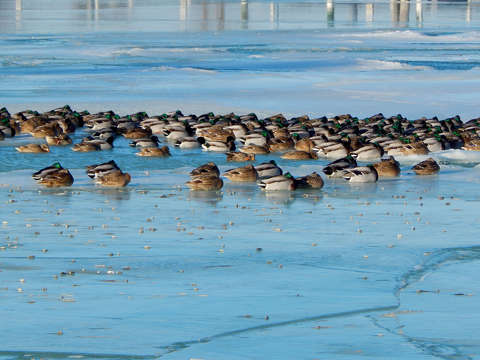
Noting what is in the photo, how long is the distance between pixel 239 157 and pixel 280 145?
1669 mm

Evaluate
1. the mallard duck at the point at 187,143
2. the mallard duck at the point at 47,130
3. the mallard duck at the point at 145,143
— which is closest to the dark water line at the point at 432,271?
the mallard duck at the point at 145,143

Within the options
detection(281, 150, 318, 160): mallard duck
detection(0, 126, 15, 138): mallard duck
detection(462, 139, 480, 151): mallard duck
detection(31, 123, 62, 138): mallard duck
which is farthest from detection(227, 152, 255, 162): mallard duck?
detection(0, 126, 15, 138): mallard duck

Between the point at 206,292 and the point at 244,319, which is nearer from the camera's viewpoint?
the point at 244,319

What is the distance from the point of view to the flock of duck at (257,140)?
15.9 meters

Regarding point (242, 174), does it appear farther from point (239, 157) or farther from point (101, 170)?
point (239, 157)

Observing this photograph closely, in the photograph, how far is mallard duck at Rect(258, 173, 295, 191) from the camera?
15584 mm

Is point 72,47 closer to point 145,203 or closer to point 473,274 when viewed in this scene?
point 145,203

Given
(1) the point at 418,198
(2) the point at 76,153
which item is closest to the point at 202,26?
(2) the point at 76,153

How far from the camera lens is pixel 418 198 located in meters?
15.1

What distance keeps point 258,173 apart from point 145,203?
2610 mm

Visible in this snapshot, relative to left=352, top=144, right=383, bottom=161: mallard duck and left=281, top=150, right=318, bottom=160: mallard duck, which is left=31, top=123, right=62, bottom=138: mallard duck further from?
left=352, top=144, right=383, bottom=161: mallard duck

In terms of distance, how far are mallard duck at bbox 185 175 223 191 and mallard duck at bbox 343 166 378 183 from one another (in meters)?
2.23

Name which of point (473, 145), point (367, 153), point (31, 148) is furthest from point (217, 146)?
point (473, 145)

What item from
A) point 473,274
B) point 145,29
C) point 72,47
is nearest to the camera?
point 473,274
